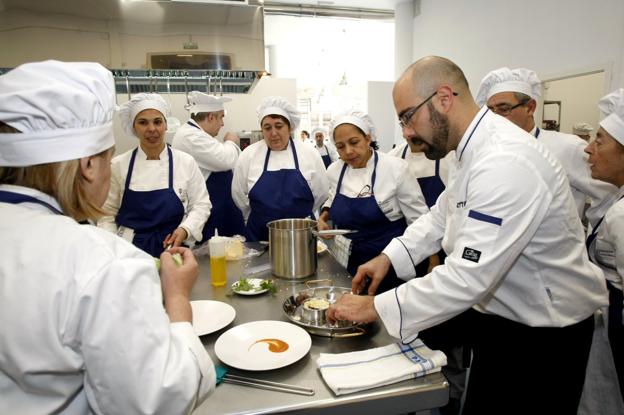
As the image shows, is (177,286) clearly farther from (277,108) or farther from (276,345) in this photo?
(277,108)

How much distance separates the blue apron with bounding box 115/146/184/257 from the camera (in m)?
2.40

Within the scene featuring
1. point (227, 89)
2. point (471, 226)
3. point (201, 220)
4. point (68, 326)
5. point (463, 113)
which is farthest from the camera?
point (227, 89)

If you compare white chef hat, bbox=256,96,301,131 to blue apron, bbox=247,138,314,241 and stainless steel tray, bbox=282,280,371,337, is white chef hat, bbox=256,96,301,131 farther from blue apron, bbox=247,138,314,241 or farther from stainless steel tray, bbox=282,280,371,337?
stainless steel tray, bbox=282,280,371,337

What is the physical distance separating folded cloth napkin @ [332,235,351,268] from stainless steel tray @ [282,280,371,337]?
36cm

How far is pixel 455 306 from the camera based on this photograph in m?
1.27

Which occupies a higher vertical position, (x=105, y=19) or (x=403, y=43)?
(x=403, y=43)

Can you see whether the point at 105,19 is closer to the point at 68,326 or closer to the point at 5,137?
the point at 5,137

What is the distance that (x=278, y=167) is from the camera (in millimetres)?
2924

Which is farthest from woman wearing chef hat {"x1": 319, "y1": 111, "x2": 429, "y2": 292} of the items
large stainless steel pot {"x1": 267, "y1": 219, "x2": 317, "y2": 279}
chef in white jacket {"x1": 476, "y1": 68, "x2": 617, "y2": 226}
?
chef in white jacket {"x1": 476, "y1": 68, "x2": 617, "y2": 226}

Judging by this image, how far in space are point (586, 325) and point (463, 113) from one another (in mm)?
890

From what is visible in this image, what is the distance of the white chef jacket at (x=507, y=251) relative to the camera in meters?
1.23

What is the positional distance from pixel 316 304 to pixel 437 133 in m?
0.81

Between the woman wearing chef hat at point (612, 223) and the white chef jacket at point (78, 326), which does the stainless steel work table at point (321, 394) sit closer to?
the white chef jacket at point (78, 326)

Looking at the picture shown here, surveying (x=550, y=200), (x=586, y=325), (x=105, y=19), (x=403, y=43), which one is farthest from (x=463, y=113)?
(x=403, y=43)
